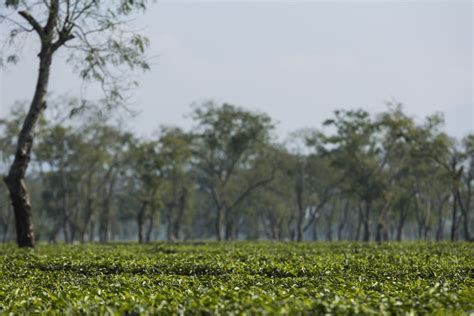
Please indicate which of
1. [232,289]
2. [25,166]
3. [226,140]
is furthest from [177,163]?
[232,289]

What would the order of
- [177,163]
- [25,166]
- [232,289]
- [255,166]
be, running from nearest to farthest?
[232,289]
[25,166]
[177,163]
[255,166]

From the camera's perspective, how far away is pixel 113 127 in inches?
2667

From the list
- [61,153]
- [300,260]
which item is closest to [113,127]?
[61,153]

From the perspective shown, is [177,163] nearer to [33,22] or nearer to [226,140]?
[226,140]

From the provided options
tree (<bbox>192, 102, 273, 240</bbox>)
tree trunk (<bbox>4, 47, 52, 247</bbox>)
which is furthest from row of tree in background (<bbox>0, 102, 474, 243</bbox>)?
tree trunk (<bbox>4, 47, 52, 247</bbox>)

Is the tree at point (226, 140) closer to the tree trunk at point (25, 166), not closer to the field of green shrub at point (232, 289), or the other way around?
the tree trunk at point (25, 166)

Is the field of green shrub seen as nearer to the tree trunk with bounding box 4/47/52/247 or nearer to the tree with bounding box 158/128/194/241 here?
the tree trunk with bounding box 4/47/52/247

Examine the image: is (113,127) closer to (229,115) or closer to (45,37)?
(229,115)

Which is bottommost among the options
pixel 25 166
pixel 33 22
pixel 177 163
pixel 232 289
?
pixel 232 289

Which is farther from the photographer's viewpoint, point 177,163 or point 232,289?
point 177,163

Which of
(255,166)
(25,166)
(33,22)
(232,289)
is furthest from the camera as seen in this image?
(255,166)

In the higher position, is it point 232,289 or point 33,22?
point 33,22

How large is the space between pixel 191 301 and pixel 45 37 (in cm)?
2070

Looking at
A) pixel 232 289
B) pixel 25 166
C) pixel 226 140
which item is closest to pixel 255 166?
pixel 226 140
